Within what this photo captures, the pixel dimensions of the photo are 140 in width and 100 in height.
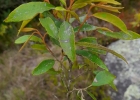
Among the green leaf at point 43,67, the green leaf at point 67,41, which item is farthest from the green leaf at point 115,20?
the green leaf at point 43,67

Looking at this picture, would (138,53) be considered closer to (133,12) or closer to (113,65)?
(113,65)

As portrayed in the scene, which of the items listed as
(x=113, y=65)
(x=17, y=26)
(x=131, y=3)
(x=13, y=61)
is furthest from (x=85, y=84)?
(x=131, y=3)

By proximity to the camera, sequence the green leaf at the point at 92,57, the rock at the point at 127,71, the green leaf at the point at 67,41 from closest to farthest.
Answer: the green leaf at the point at 67,41 < the green leaf at the point at 92,57 < the rock at the point at 127,71

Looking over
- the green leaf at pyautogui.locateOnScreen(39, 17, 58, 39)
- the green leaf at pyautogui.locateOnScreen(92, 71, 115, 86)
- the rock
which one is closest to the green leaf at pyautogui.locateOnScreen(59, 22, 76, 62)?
the green leaf at pyautogui.locateOnScreen(39, 17, 58, 39)

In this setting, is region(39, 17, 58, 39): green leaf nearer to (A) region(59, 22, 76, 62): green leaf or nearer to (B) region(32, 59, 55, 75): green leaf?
(A) region(59, 22, 76, 62): green leaf

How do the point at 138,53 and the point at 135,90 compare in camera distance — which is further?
the point at 138,53

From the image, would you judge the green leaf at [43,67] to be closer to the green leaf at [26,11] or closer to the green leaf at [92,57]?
the green leaf at [92,57]
